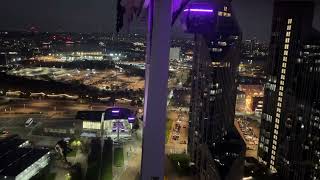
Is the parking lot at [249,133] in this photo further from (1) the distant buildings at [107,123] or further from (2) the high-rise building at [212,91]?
(1) the distant buildings at [107,123]

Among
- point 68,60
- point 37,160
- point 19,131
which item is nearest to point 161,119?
point 37,160

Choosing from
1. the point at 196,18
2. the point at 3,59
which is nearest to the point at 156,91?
the point at 196,18

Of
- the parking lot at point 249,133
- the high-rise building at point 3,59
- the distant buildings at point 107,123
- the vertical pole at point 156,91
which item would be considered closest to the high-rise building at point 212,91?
the parking lot at point 249,133

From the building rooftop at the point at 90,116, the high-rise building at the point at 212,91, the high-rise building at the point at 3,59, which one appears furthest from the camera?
the high-rise building at the point at 3,59

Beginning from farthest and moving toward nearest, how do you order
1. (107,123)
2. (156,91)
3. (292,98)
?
(107,123), (292,98), (156,91)

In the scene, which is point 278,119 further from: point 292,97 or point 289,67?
point 289,67

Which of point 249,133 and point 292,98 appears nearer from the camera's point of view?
point 292,98

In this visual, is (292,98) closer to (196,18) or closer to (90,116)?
(90,116)
